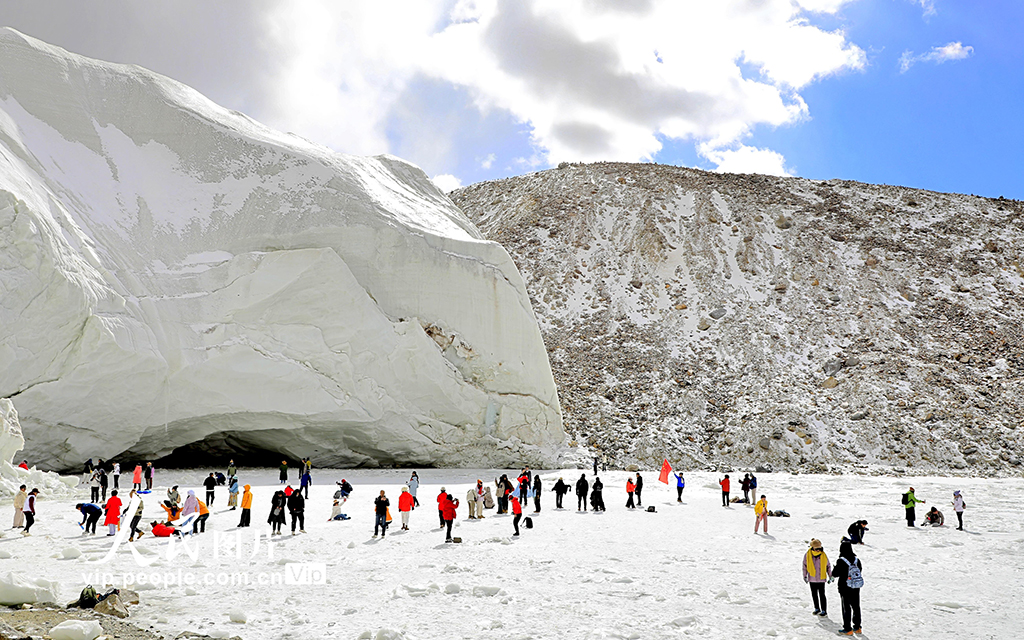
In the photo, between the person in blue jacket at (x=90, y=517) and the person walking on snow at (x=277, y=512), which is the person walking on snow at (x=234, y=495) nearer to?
the person walking on snow at (x=277, y=512)

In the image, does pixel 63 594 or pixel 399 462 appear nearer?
pixel 63 594

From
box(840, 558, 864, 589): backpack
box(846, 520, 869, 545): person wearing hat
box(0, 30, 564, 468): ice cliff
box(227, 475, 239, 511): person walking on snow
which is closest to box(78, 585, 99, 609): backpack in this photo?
box(227, 475, 239, 511): person walking on snow

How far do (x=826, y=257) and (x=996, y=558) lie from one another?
40.1 metres

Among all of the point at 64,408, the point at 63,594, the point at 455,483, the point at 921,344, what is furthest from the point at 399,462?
the point at 921,344

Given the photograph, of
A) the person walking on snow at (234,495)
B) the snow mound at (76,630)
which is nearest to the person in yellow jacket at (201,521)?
the person walking on snow at (234,495)

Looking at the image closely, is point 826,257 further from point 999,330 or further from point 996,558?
point 996,558

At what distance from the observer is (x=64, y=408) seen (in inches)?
821

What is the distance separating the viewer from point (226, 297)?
24.5 m

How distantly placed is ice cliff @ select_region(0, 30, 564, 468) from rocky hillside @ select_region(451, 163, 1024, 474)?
8.73 metres

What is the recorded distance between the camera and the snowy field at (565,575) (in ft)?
25.9

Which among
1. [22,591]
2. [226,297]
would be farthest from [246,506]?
A: [226,297]

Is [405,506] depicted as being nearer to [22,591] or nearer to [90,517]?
[90,517]

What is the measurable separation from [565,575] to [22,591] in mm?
6993

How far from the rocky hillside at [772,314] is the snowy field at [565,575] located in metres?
15.6
